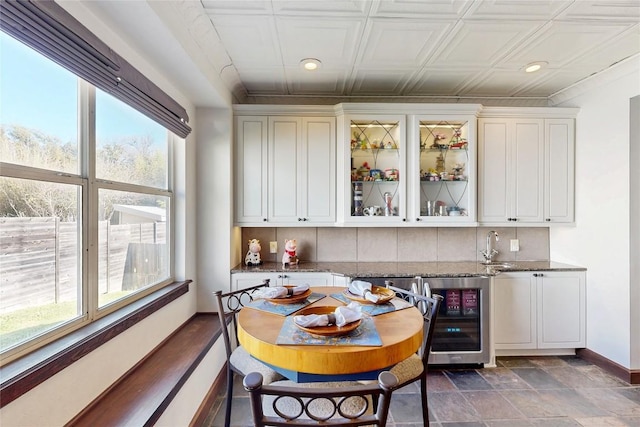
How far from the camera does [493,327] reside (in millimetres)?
2578

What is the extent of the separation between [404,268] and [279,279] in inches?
46.6

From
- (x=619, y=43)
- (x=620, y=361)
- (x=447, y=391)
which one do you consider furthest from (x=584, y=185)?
(x=447, y=391)

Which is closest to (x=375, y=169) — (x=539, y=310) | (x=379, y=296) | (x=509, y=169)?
(x=509, y=169)

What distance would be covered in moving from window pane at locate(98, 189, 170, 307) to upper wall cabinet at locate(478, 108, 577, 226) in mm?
2920

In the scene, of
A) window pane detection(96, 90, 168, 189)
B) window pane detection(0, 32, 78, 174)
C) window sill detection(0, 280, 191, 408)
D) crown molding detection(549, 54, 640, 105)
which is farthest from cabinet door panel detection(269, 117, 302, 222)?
crown molding detection(549, 54, 640, 105)

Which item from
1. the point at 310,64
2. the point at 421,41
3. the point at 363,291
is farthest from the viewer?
the point at 310,64

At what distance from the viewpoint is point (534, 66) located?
2471 mm

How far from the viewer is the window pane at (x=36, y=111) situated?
1093mm

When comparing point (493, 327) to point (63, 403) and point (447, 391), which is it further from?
point (63, 403)

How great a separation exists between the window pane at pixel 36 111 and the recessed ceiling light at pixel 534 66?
3221 millimetres

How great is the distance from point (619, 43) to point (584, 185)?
123 cm

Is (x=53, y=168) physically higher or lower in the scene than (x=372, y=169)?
lower

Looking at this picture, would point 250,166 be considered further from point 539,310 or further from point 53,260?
point 539,310

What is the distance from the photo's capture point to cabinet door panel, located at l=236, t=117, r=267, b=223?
9.27ft
